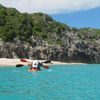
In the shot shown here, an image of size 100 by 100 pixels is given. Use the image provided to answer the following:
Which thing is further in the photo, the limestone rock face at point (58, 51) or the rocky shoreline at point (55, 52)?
the limestone rock face at point (58, 51)

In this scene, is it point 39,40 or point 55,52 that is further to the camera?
point 55,52

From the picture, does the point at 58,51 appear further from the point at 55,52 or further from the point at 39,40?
the point at 39,40

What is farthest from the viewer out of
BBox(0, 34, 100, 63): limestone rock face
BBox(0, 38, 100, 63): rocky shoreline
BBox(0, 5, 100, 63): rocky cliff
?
BBox(0, 5, 100, 63): rocky cliff

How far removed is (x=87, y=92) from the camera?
30.1m

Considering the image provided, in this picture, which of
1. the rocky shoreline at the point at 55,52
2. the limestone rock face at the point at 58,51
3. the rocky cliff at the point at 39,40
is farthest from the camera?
the rocky cliff at the point at 39,40

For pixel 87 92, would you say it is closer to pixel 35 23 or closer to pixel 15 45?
pixel 15 45

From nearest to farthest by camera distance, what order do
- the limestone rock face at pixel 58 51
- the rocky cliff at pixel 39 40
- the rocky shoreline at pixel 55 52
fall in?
1. the rocky shoreline at pixel 55 52
2. the limestone rock face at pixel 58 51
3. the rocky cliff at pixel 39 40

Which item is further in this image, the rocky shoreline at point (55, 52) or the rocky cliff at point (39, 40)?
the rocky cliff at point (39, 40)

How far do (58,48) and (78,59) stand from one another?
1164 centimetres

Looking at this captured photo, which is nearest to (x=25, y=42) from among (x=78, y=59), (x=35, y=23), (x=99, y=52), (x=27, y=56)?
(x=27, y=56)

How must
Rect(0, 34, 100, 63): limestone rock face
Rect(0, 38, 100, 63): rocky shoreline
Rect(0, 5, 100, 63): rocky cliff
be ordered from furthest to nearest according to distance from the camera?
Rect(0, 5, 100, 63): rocky cliff < Rect(0, 34, 100, 63): limestone rock face < Rect(0, 38, 100, 63): rocky shoreline

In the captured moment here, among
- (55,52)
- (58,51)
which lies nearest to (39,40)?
(55,52)

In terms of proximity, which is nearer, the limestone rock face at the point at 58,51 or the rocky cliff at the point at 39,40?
the limestone rock face at the point at 58,51

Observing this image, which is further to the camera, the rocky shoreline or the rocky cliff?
the rocky cliff
